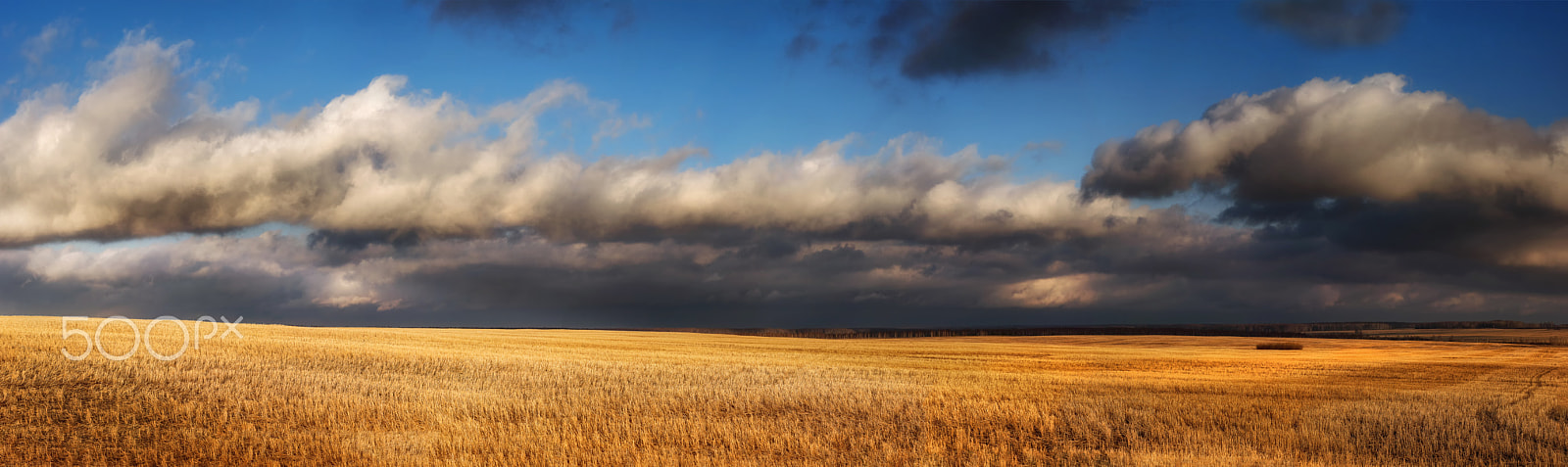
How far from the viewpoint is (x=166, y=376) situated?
21281 millimetres

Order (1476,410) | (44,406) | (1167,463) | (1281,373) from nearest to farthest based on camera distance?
(1167,463) < (44,406) < (1476,410) < (1281,373)

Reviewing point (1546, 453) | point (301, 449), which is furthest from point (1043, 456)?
point (301, 449)

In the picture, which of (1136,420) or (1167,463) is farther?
(1136,420)

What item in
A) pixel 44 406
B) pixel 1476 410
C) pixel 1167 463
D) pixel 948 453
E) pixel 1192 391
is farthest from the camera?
pixel 1192 391

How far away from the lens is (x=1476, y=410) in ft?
66.0

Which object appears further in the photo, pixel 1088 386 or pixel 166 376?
pixel 1088 386

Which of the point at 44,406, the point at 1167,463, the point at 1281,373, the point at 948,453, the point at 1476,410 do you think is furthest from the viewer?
the point at 1281,373

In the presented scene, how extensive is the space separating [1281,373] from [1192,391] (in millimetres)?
14243

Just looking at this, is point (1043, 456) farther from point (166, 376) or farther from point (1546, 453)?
point (166, 376)

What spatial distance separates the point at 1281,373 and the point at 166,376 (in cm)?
3960

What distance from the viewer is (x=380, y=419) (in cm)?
1692

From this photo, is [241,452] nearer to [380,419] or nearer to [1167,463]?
[380,419]

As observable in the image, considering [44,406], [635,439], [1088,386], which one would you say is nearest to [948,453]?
[635,439]

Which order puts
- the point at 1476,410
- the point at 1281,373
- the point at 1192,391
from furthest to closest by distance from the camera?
the point at 1281,373, the point at 1192,391, the point at 1476,410
